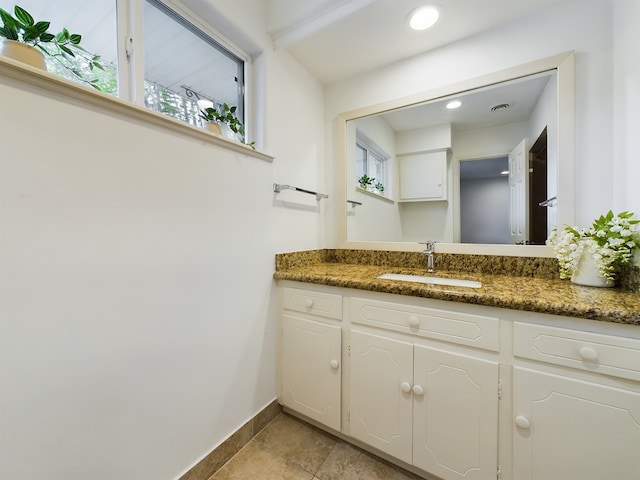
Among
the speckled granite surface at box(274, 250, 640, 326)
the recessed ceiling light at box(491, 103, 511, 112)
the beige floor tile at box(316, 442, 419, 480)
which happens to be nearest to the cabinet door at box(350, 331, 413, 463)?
the beige floor tile at box(316, 442, 419, 480)

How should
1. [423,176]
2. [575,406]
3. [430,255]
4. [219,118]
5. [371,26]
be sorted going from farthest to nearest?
1. [423,176]
2. [430,255]
3. [371,26]
4. [219,118]
5. [575,406]

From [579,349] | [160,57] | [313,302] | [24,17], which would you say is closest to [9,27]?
[24,17]

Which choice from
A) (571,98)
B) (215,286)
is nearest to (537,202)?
(571,98)

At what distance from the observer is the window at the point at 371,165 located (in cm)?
180

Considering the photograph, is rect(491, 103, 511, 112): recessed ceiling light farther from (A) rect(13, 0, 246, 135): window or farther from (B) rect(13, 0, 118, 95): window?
(B) rect(13, 0, 118, 95): window

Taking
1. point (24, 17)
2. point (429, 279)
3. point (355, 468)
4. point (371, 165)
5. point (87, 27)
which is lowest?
point (355, 468)

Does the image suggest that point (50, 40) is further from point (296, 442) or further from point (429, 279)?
point (296, 442)

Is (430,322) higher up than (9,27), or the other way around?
(9,27)

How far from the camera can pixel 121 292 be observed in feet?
2.85

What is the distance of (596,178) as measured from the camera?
1.20 metres

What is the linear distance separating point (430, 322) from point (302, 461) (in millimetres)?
908

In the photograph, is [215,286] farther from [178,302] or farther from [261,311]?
[261,311]

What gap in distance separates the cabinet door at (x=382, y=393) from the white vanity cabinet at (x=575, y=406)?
1.23 feet

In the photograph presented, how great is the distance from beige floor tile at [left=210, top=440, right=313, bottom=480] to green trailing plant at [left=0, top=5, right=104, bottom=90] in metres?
1.68
